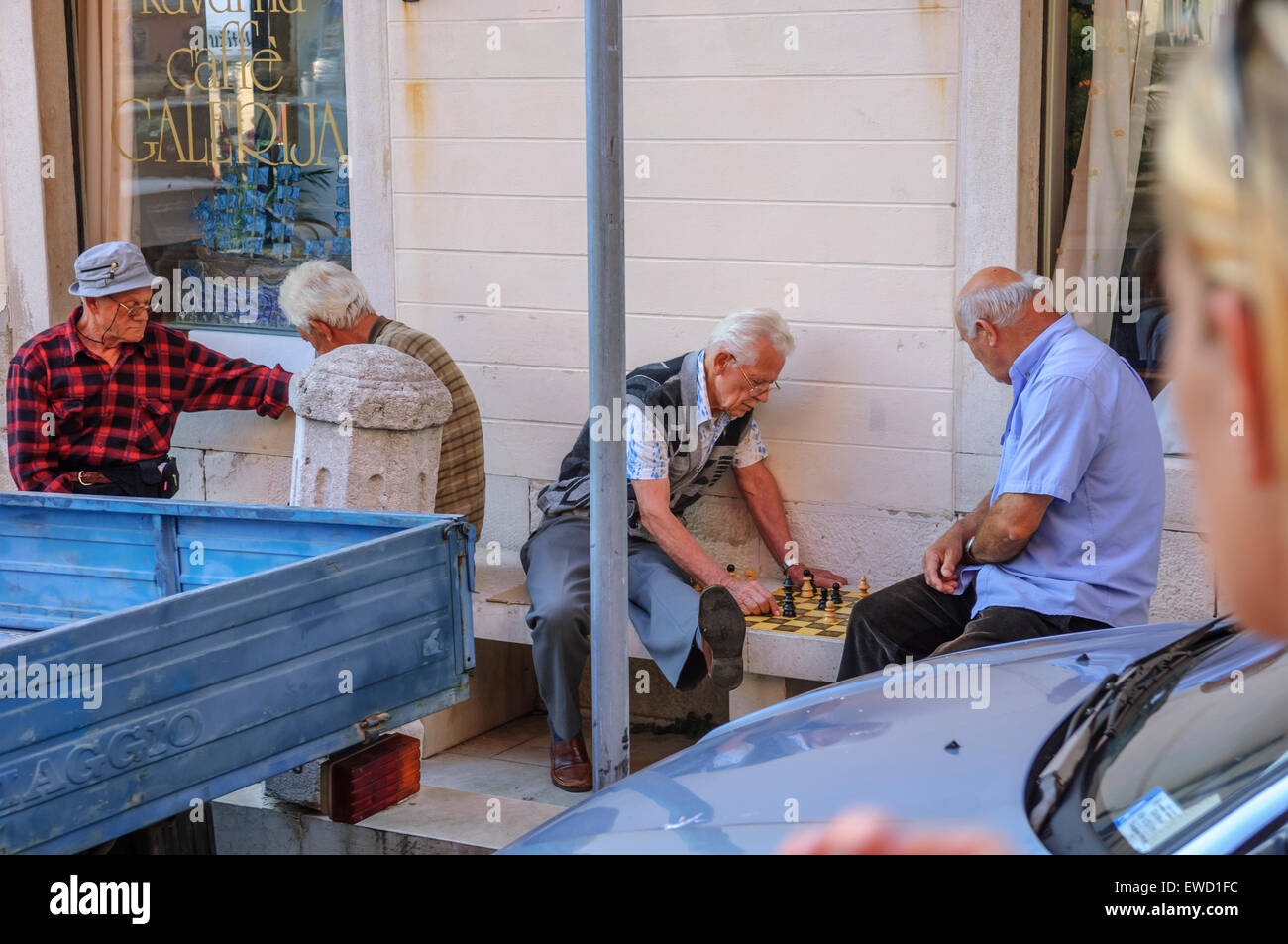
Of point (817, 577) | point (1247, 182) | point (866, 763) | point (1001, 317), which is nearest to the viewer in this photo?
point (1247, 182)

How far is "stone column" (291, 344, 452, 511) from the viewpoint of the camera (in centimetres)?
491

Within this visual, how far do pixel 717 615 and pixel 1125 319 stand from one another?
6.82ft

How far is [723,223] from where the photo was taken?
5.70 metres

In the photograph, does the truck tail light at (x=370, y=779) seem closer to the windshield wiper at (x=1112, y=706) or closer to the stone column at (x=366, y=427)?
the stone column at (x=366, y=427)

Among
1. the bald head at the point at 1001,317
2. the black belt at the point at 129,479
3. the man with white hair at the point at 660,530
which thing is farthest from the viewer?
the black belt at the point at 129,479

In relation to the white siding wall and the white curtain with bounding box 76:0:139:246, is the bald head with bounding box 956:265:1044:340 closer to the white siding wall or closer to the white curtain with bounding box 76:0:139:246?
the white siding wall

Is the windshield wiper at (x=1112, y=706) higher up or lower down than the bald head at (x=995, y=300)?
lower down

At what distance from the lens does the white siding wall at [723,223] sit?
5.37m

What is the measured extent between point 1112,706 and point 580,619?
2.79 metres

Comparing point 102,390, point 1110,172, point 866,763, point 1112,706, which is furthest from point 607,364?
point 102,390

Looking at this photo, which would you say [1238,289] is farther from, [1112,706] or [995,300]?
[995,300]

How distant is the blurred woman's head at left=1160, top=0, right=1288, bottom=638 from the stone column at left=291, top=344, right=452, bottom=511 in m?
4.26

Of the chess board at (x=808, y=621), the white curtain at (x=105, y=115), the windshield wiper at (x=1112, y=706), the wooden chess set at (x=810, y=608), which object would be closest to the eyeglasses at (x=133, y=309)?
the white curtain at (x=105, y=115)
